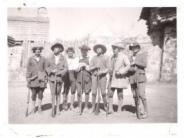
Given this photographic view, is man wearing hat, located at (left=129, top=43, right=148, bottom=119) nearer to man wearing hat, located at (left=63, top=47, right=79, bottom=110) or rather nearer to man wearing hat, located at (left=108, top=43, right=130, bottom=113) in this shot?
man wearing hat, located at (left=108, top=43, right=130, bottom=113)

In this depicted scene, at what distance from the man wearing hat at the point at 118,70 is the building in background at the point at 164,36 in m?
0.17

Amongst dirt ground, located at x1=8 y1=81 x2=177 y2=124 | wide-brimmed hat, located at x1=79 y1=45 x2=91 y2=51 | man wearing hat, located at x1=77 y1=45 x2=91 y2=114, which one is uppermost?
wide-brimmed hat, located at x1=79 y1=45 x2=91 y2=51

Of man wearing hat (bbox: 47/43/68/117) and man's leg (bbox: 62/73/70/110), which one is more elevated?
man wearing hat (bbox: 47/43/68/117)

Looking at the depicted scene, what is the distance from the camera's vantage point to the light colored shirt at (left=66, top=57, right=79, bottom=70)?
4.50 feet

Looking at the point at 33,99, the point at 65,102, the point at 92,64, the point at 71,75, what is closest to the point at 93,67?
the point at 92,64

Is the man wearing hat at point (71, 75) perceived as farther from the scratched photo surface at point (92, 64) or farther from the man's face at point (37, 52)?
the man's face at point (37, 52)

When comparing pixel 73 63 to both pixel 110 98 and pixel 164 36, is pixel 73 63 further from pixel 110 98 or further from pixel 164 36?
pixel 164 36

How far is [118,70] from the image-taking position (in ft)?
4.50

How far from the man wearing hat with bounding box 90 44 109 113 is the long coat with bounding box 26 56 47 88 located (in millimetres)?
244

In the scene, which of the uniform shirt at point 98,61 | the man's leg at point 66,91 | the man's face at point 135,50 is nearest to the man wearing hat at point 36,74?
the man's leg at point 66,91

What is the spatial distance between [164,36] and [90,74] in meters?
0.42

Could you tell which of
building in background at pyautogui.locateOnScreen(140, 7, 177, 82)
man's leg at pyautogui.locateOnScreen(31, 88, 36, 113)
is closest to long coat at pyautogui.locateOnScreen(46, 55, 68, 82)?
man's leg at pyautogui.locateOnScreen(31, 88, 36, 113)
